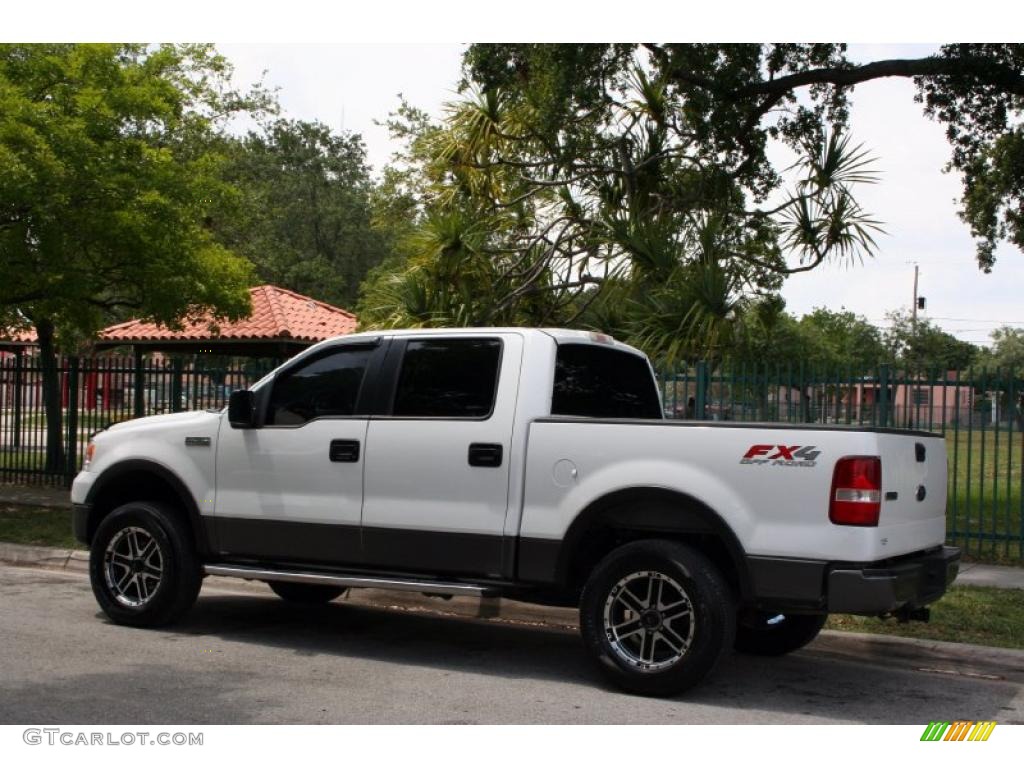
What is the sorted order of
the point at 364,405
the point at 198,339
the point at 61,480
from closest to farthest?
the point at 364,405 → the point at 61,480 → the point at 198,339

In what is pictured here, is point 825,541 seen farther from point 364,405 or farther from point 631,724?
point 364,405

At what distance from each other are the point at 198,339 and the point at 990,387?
642 inches

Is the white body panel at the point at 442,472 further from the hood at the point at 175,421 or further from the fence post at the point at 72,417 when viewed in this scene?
the fence post at the point at 72,417

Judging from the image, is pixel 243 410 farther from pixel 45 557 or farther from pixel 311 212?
pixel 311 212

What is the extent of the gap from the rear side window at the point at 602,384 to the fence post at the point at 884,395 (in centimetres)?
497

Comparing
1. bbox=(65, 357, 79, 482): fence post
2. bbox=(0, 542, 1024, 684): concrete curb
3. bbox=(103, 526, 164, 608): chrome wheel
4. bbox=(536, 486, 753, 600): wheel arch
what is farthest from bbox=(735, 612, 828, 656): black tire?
bbox=(65, 357, 79, 482): fence post

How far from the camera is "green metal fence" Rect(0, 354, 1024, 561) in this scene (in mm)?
12172

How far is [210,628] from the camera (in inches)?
326

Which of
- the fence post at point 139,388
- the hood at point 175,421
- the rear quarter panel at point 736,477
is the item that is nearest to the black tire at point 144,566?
the hood at point 175,421

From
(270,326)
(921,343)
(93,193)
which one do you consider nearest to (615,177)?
(93,193)

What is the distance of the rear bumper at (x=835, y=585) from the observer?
Answer: 5.97 m

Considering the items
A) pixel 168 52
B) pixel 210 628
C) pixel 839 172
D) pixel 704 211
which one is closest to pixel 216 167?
pixel 168 52

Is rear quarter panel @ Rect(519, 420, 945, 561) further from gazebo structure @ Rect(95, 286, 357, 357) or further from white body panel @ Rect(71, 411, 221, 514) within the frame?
gazebo structure @ Rect(95, 286, 357, 357)

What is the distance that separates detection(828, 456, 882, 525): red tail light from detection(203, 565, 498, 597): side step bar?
2078mm
